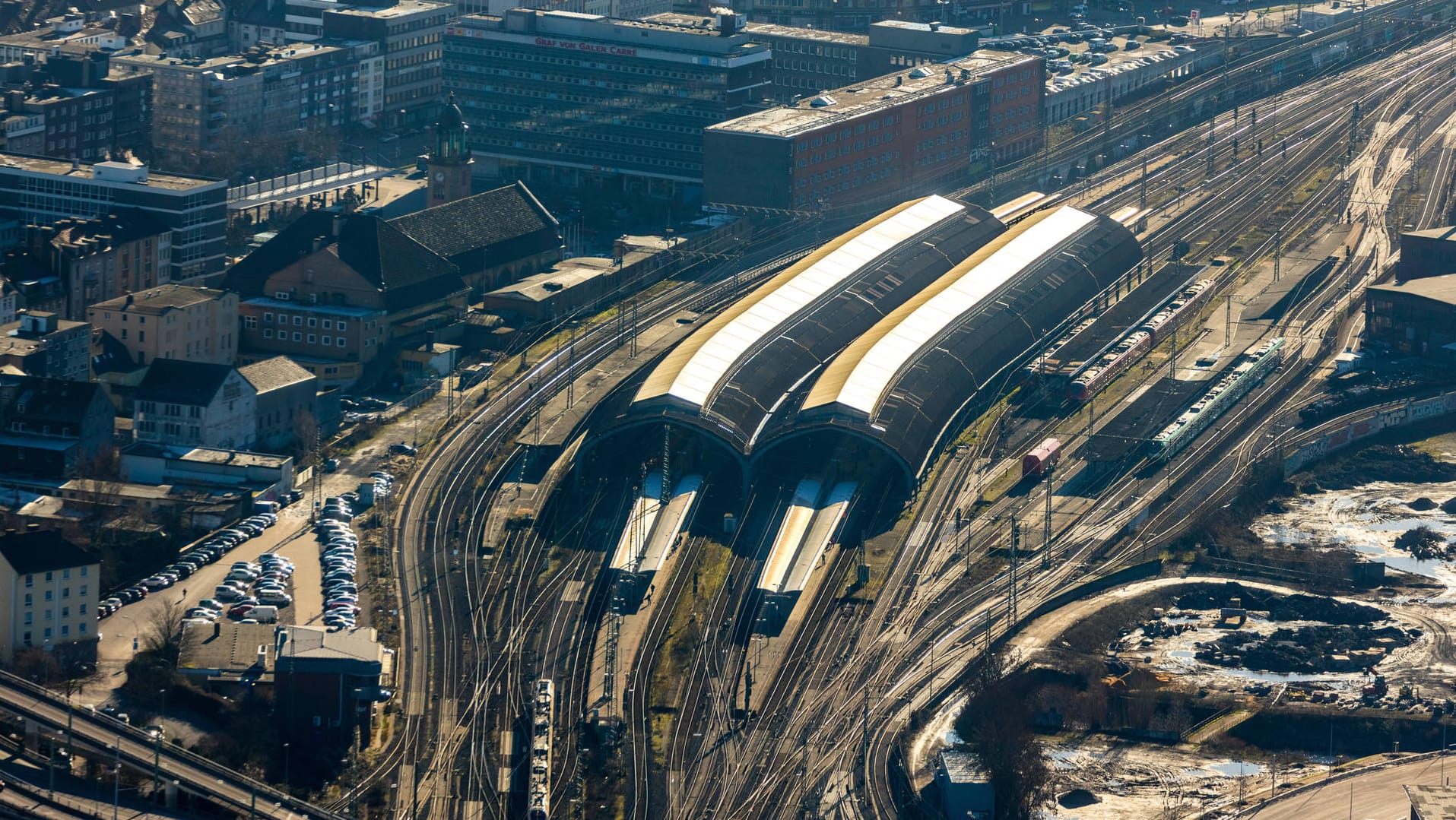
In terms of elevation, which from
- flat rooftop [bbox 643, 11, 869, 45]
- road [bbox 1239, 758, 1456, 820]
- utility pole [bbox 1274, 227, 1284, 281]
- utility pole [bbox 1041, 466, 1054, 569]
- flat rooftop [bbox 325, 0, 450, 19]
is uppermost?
flat rooftop [bbox 643, 11, 869, 45]

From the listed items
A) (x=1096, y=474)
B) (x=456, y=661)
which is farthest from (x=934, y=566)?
(x=456, y=661)

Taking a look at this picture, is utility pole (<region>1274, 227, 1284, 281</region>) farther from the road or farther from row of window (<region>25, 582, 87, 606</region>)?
row of window (<region>25, 582, 87, 606</region>)

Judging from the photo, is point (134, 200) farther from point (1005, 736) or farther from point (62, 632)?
point (1005, 736)

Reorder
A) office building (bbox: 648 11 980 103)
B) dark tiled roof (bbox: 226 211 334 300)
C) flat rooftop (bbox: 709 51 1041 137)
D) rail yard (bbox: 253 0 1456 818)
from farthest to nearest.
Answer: office building (bbox: 648 11 980 103)
flat rooftop (bbox: 709 51 1041 137)
dark tiled roof (bbox: 226 211 334 300)
rail yard (bbox: 253 0 1456 818)

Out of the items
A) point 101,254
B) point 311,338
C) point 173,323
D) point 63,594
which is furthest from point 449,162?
point 63,594

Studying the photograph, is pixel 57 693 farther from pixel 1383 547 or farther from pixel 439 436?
pixel 1383 547

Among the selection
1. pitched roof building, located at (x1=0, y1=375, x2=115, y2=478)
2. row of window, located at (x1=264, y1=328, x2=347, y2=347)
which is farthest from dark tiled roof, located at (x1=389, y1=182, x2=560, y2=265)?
pitched roof building, located at (x1=0, y1=375, x2=115, y2=478)

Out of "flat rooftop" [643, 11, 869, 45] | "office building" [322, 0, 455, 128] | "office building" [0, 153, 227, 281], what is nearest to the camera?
"office building" [0, 153, 227, 281]
